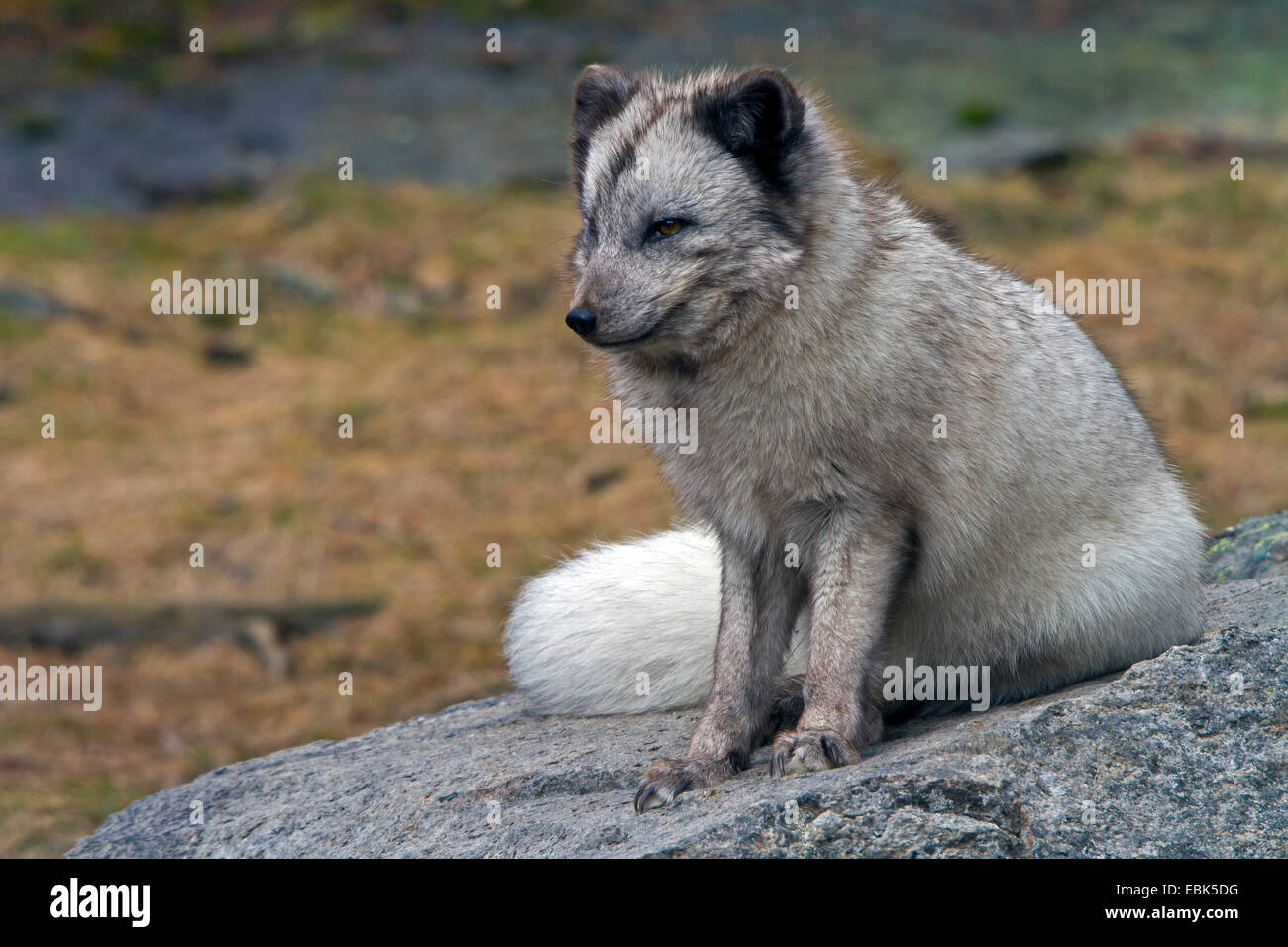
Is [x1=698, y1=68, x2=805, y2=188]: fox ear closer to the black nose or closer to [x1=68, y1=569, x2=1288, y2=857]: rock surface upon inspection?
the black nose

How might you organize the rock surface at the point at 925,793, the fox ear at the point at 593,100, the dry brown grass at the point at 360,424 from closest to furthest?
1. the rock surface at the point at 925,793
2. the fox ear at the point at 593,100
3. the dry brown grass at the point at 360,424

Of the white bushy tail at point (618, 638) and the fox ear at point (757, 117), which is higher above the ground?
the fox ear at point (757, 117)

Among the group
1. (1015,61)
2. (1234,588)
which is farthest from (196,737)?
(1015,61)

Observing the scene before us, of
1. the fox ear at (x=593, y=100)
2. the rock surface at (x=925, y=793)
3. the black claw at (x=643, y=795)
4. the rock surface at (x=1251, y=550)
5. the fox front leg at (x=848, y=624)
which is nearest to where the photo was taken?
the rock surface at (x=925, y=793)

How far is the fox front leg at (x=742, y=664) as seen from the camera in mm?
4309

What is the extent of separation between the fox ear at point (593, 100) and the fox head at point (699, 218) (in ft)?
0.93

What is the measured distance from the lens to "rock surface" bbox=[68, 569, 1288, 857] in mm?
3549

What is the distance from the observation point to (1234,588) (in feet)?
18.2

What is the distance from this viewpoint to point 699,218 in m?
4.23

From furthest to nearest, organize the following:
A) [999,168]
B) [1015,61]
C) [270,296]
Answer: [1015,61] → [999,168] → [270,296]

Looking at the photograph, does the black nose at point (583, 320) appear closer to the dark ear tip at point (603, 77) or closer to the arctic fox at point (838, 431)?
the arctic fox at point (838, 431)

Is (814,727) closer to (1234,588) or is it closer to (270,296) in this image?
(1234,588)

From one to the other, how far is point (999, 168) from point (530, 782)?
14446 millimetres

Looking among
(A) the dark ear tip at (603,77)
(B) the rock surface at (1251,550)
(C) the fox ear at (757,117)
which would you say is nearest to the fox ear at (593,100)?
(A) the dark ear tip at (603,77)
